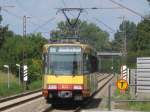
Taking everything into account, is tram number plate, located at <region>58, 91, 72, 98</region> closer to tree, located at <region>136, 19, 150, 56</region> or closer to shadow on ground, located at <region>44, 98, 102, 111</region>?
shadow on ground, located at <region>44, 98, 102, 111</region>

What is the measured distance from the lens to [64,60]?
30.9m

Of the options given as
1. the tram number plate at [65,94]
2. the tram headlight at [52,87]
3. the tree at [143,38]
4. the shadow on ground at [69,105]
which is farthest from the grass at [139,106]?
the tree at [143,38]

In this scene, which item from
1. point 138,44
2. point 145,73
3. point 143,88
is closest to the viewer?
point 143,88

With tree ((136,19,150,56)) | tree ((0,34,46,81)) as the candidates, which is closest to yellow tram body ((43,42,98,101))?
tree ((0,34,46,81))

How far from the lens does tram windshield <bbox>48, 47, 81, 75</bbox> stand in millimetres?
30781

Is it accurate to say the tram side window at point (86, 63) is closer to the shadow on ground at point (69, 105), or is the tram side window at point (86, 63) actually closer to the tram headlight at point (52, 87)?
the tram headlight at point (52, 87)

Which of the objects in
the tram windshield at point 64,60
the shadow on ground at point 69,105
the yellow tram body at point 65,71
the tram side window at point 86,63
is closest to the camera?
the yellow tram body at point 65,71

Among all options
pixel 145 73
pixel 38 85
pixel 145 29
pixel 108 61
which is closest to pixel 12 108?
pixel 145 73

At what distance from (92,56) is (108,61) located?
116 metres

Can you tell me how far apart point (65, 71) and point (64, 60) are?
21.1 inches

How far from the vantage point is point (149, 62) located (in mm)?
38031

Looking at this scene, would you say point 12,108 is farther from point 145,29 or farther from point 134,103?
point 145,29

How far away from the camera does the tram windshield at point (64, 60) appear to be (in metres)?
30.8

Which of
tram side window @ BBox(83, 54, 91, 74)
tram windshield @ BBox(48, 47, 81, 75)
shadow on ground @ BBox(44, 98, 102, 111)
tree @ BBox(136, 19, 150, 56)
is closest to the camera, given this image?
tram windshield @ BBox(48, 47, 81, 75)
